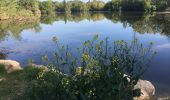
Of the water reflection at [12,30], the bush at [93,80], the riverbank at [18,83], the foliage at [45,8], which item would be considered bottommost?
the foliage at [45,8]

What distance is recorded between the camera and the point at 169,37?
36.4 meters

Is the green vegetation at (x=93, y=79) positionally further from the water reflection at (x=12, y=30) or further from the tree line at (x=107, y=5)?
the tree line at (x=107, y=5)

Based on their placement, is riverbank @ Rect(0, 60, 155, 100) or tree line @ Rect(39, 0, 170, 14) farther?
tree line @ Rect(39, 0, 170, 14)

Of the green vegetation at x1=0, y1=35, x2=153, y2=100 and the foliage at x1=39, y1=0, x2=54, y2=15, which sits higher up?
the green vegetation at x1=0, y1=35, x2=153, y2=100

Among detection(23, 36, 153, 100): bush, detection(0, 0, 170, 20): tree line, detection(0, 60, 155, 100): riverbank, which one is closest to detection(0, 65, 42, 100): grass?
detection(0, 60, 155, 100): riverbank

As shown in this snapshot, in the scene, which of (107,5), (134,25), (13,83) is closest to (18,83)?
(13,83)

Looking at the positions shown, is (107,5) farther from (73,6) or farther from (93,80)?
(93,80)

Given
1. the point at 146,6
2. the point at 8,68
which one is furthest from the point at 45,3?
the point at 8,68

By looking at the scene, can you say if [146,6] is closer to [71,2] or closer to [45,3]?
Result: [45,3]

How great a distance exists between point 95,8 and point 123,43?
15150cm

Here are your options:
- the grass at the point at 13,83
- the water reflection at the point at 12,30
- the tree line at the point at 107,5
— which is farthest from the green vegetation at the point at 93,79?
the tree line at the point at 107,5

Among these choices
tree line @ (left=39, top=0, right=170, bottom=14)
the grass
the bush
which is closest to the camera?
the bush

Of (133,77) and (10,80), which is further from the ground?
(133,77)

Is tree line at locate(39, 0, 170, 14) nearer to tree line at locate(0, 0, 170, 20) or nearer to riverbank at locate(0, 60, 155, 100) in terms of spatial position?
tree line at locate(0, 0, 170, 20)
